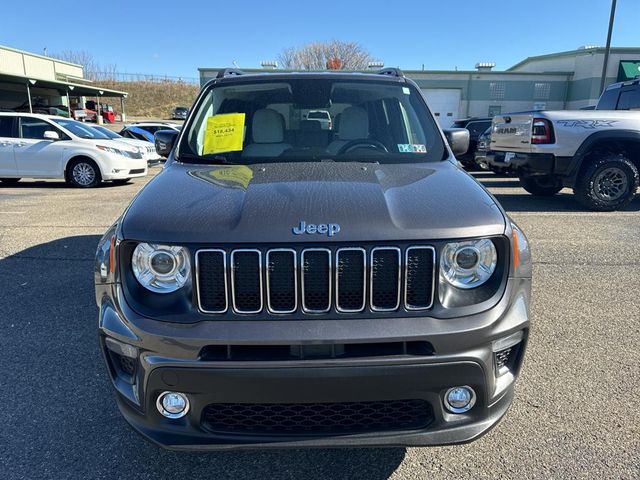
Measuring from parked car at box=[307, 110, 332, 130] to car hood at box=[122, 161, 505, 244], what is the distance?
2.50 feet

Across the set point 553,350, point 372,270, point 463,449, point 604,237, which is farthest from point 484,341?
point 604,237

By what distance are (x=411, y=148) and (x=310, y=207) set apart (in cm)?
129

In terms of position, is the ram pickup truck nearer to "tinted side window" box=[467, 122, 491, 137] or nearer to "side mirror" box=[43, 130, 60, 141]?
"tinted side window" box=[467, 122, 491, 137]

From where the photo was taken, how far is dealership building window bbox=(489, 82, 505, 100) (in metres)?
32.2

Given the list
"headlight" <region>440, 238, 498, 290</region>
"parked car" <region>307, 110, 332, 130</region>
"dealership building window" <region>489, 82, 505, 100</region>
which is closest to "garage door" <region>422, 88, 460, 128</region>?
"dealership building window" <region>489, 82, 505, 100</region>

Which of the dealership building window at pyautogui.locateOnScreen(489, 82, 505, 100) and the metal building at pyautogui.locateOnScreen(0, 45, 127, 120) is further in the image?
the metal building at pyautogui.locateOnScreen(0, 45, 127, 120)

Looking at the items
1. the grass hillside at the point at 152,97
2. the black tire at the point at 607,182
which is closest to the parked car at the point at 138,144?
the black tire at the point at 607,182

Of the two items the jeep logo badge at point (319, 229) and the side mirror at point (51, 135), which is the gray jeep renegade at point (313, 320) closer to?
the jeep logo badge at point (319, 229)

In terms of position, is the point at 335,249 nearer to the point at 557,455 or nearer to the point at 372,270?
the point at 372,270

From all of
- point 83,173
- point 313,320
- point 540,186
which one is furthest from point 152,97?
point 313,320

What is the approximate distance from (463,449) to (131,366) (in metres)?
1.64

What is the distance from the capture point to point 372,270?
1.86 meters

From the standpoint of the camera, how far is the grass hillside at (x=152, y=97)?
196ft

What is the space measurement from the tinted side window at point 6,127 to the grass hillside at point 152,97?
47.3 meters
